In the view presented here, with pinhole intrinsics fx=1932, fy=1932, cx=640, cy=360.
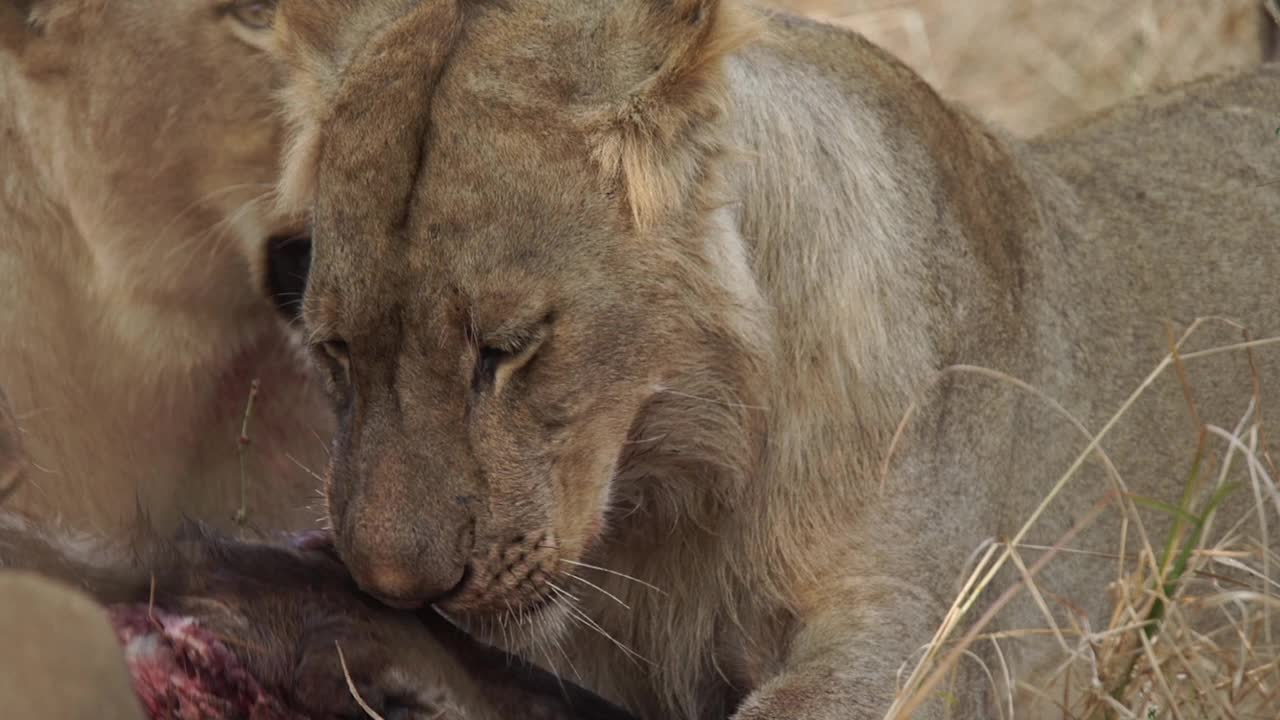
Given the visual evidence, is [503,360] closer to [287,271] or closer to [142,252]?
[287,271]

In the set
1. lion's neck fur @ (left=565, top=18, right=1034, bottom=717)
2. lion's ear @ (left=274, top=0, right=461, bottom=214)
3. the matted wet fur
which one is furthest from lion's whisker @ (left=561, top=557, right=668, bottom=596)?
lion's ear @ (left=274, top=0, right=461, bottom=214)

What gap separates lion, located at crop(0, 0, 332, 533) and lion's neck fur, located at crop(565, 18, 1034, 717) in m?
0.79

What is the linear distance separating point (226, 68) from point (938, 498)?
4.92 feet

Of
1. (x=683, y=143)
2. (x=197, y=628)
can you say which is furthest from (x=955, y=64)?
(x=197, y=628)

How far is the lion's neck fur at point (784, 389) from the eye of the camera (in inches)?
110

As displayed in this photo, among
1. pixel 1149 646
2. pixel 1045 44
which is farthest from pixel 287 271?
pixel 1045 44

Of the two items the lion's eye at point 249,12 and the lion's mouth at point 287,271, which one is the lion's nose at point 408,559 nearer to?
the lion's mouth at point 287,271

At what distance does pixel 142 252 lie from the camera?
138 inches

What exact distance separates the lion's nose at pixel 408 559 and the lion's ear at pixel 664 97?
502 mm

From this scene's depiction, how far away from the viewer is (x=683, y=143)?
→ 8.64 ft

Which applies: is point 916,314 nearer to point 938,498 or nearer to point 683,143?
point 938,498

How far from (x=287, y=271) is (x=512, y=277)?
1016 mm

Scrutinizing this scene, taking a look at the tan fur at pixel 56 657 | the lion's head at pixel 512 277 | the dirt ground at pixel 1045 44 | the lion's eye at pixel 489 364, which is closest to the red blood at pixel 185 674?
the lion's head at pixel 512 277

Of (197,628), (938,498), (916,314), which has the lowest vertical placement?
(197,628)
